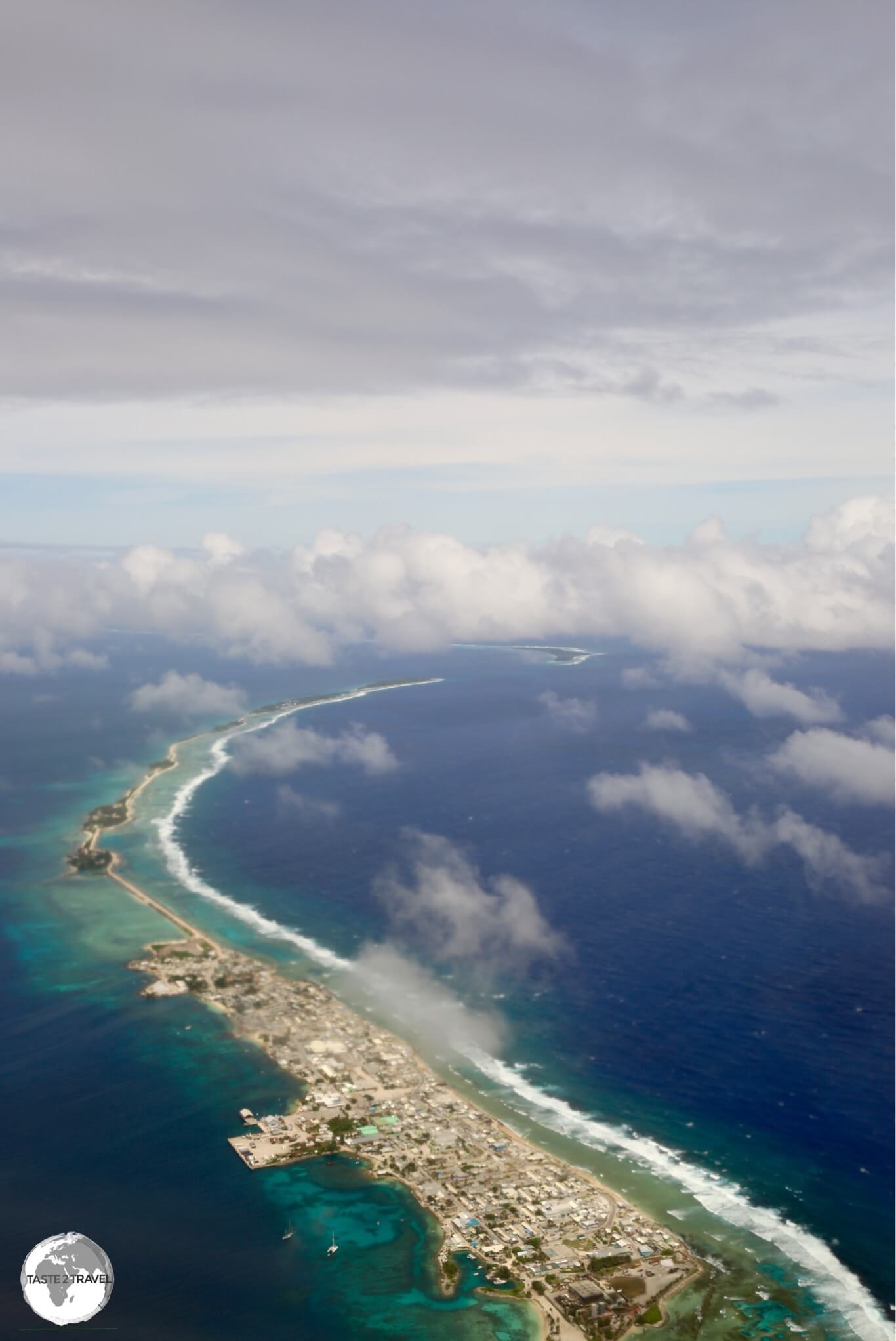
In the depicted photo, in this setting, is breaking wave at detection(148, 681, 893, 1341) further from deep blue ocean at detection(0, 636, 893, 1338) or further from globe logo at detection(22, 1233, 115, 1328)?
globe logo at detection(22, 1233, 115, 1328)

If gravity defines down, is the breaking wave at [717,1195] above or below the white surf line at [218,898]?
below

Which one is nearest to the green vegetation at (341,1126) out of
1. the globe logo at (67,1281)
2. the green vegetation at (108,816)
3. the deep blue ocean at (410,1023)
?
the deep blue ocean at (410,1023)

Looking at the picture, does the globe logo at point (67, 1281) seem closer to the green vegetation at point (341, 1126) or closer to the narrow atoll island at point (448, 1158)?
the narrow atoll island at point (448, 1158)

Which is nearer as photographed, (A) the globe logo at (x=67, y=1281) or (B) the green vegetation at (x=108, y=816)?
(A) the globe logo at (x=67, y=1281)

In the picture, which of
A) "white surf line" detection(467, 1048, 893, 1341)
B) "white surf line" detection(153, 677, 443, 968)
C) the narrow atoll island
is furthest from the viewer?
"white surf line" detection(153, 677, 443, 968)

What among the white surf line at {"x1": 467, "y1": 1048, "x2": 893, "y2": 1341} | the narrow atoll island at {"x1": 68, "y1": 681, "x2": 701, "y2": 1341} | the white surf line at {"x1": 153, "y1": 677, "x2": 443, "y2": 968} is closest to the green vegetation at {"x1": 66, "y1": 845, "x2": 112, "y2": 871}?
the white surf line at {"x1": 153, "y1": 677, "x2": 443, "y2": 968}

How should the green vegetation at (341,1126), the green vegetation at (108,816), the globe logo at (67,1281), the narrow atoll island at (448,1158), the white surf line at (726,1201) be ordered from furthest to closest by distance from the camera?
the green vegetation at (108,816), the green vegetation at (341,1126), the narrow atoll island at (448,1158), the white surf line at (726,1201), the globe logo at (67,1281)
